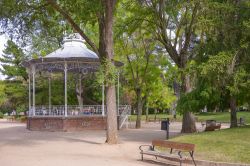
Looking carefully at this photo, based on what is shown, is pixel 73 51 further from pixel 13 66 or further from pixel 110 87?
pixel 13 66

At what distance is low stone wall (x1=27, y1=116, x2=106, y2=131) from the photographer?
32219mm

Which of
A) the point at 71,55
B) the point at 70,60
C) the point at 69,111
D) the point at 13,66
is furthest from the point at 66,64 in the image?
the point at 13,66

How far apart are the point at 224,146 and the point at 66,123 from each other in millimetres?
18114

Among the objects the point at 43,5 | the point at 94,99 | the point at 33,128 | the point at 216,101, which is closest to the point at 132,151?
the point at 216,101

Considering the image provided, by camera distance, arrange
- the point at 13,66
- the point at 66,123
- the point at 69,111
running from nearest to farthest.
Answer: the point at 66,123, the point at 69,111, the point at 13,66

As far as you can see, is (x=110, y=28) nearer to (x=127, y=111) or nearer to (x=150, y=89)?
(x=127, y=111)

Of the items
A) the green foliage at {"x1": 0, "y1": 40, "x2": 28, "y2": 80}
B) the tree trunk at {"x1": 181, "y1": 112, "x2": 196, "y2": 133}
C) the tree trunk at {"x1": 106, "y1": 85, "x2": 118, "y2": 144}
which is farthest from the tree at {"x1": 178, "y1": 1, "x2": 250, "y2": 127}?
the green foliage at {"x1": 0, "y1": 40, "x2": 28, "y2": 80}

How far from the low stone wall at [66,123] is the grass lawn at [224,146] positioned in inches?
577

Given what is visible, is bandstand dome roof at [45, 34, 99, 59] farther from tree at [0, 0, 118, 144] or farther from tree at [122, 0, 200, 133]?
tree at [0, 0, 118, 144]

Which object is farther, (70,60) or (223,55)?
(70,60)

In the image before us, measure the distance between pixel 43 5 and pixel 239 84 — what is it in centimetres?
1066

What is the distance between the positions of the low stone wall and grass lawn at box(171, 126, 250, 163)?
48.0 feet

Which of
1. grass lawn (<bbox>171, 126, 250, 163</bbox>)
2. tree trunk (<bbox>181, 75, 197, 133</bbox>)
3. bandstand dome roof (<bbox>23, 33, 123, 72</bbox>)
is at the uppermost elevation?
bandstand dome roof (<bbox>23, 33, 123, 72</bbox>)

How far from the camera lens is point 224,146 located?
628 inches
